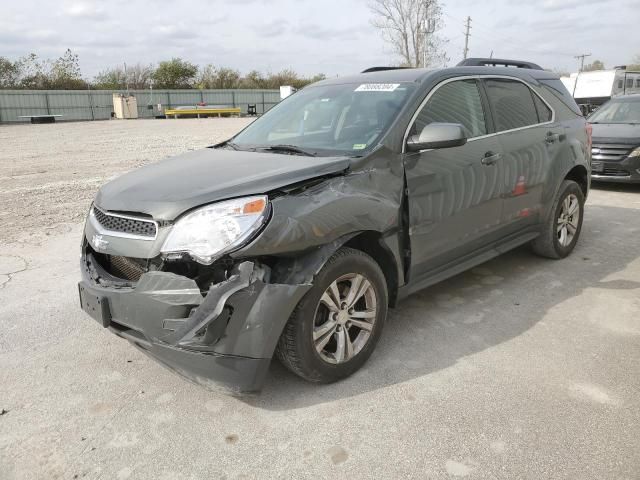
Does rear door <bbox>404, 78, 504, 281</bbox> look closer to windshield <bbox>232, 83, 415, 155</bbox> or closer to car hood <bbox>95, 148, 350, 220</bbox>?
windshield <bbox>232, 83, 415, 155</bbox>

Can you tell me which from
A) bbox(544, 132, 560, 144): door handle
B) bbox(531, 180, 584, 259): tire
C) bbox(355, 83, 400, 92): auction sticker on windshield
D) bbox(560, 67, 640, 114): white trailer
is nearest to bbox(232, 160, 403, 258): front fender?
bbox(355, 83, 400, 92): auction sticker on windshield

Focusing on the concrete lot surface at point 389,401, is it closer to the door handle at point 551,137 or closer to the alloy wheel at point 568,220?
the alloy wheel at point 568,220

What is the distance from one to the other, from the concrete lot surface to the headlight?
2.99 ft

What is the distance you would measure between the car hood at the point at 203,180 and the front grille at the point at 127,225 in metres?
0.05

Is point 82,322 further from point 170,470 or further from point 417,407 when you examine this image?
point 417,407

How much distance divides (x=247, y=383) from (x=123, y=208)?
1.16m

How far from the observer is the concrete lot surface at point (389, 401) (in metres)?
2.45

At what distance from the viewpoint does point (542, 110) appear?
4.88 meters

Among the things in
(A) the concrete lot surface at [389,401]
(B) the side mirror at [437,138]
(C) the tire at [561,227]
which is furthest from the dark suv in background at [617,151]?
(B) the side mirror at [437,138]

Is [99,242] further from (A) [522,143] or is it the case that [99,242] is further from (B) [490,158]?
(A) [522,143]

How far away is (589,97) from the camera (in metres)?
27.0

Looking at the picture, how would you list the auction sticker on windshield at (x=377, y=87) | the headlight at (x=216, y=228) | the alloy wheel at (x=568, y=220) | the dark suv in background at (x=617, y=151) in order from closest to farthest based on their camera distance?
1. the headlight at (x=216, y=228)
2. the auction sticker on windshield at (x=377, y=87)
3. the alloy wheel at (x=568, y=220)
4. the dark suv in background at (x=617, y=151)

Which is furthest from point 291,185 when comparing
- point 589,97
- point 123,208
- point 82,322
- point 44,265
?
point 589,97

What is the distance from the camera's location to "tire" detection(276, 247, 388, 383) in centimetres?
278
